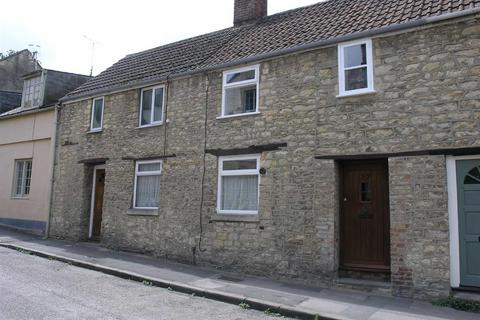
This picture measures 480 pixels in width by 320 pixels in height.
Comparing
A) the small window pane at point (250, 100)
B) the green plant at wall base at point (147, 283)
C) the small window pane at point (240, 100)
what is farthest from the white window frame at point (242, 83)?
the green plant at wall base at point (147, 283)

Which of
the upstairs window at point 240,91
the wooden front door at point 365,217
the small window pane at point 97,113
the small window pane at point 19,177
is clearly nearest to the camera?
the wooden front door at point 365,217

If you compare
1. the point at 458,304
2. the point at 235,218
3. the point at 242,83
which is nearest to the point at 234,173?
the point at 235,218

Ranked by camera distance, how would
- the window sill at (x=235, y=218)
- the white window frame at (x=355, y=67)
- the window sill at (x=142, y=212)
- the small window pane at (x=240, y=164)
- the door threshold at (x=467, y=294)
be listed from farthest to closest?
the window sill at (x=142, y=212), the small window pane at (x=240, y=164), the window sill at (x=235, y=218), the white window frame at (x=355, y=67), the door threshold at (x=467, y=294)

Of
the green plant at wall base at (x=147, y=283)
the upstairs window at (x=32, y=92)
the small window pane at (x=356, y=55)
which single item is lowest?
the green plant at wall base at (x=147, y=283)

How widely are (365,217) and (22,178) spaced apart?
52.9 feet

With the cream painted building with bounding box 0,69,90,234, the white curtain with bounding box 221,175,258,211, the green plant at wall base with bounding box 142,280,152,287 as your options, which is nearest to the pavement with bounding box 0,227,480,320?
the green plant at wall base with bounding box 142,280,152,287

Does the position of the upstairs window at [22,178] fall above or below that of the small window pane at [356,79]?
below

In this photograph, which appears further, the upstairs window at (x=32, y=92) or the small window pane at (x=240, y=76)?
the upstairs window at (x=32, y=92)

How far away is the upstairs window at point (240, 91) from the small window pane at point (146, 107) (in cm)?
330

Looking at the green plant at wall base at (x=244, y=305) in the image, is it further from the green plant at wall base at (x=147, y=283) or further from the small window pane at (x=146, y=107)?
the small window pane at (x=146, y=107)

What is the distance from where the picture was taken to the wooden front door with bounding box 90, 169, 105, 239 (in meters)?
16.1

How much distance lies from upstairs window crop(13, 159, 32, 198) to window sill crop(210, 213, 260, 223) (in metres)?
11.3

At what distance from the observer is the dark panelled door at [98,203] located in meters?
16.1

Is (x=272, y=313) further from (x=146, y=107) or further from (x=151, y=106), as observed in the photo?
(x=146, y=107)
